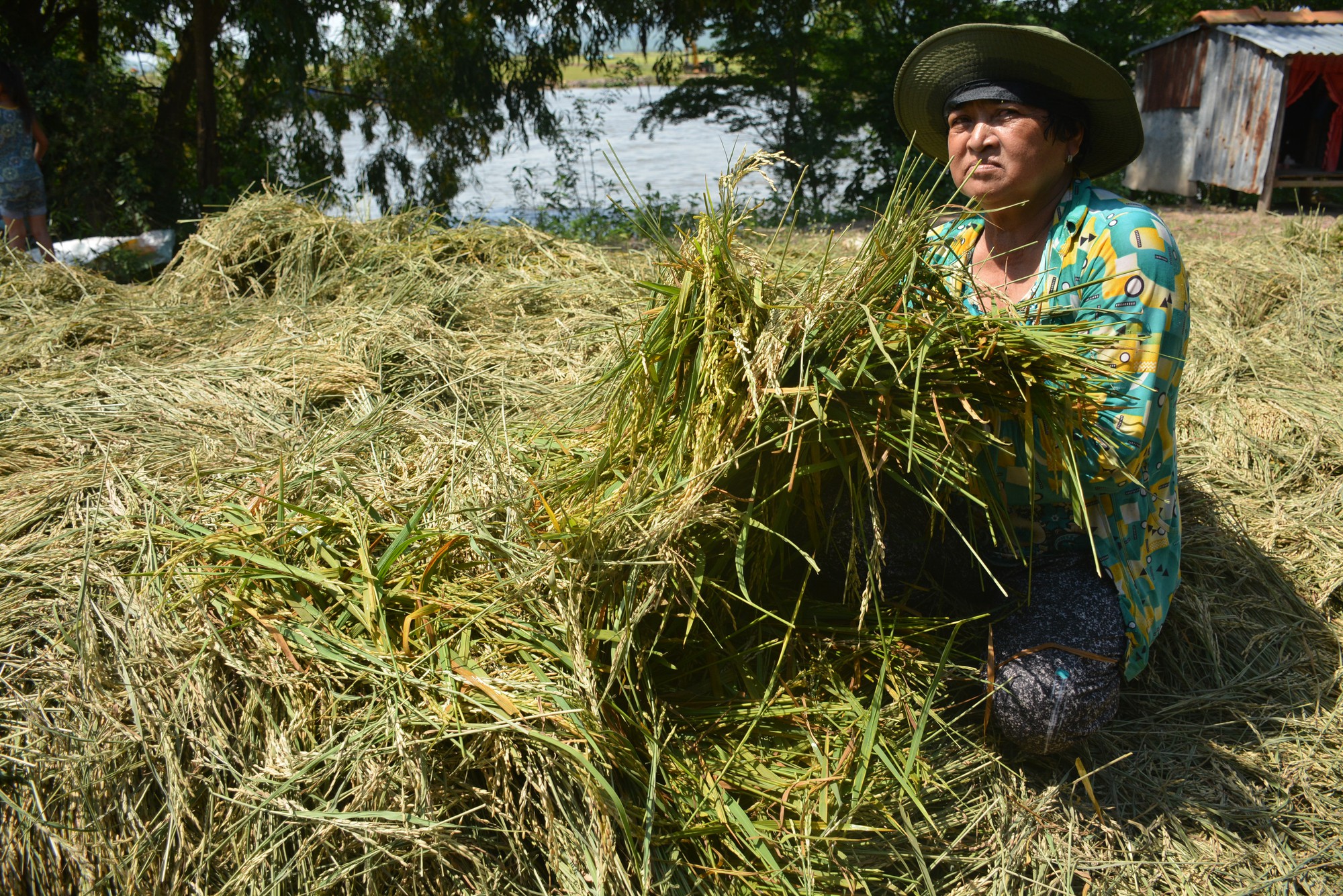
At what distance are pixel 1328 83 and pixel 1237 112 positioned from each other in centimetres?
96

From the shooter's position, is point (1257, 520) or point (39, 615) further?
point (1257, 520)

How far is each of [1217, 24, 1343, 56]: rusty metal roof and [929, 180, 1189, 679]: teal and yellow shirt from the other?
9.50 meters

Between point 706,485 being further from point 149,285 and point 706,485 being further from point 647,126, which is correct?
point 647,126

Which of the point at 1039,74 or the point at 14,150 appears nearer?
the point at 1039,74

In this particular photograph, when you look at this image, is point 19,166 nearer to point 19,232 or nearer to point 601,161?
point 19,232

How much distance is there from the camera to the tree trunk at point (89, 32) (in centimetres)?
658

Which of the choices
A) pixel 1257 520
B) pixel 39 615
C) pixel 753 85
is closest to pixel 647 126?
pixel 753 85

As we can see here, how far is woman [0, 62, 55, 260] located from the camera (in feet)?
14.6

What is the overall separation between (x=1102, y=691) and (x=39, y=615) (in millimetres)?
1791

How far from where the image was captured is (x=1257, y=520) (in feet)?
7.54

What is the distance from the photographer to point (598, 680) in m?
1.39

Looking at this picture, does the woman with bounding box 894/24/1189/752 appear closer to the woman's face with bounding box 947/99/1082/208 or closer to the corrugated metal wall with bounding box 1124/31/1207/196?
the woman's face with bounding box 947/99/1082/208

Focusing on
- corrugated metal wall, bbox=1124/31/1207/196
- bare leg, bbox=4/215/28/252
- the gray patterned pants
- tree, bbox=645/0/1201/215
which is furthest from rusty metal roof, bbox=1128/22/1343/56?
bare leg, bbox=4/215/28/252

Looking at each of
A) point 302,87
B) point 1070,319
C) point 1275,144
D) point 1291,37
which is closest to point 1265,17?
point 1291,37
